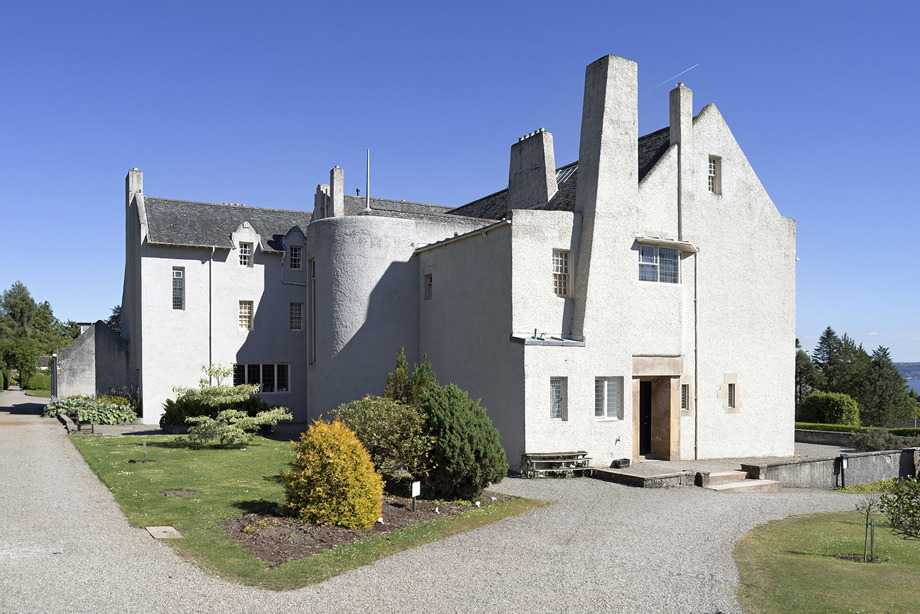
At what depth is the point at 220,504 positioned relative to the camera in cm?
1390

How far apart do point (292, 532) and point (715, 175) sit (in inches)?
802

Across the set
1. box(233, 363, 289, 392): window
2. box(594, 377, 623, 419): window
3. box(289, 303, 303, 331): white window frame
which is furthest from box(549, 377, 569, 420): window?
box(289, 303, 303, 331): white window frame

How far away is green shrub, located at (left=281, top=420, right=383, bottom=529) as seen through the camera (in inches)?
494

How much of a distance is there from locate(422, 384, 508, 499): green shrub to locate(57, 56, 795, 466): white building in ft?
13.4

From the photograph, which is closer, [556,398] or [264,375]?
[556,398]

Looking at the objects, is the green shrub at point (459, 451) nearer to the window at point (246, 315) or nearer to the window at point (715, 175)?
the window at point (715, 175)

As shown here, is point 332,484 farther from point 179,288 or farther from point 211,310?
point 179,288

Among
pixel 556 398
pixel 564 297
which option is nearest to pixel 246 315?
pixel 564 297

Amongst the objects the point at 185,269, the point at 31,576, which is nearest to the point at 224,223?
the point at 185,269

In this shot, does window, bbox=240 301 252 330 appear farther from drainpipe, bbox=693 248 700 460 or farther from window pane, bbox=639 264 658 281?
drainpipe, bbox=693 248 700 460

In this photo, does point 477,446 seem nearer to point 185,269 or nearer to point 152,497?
point 152,497

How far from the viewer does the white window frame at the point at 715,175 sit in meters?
25.0

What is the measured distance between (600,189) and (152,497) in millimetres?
15018

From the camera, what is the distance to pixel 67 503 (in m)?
13.8
